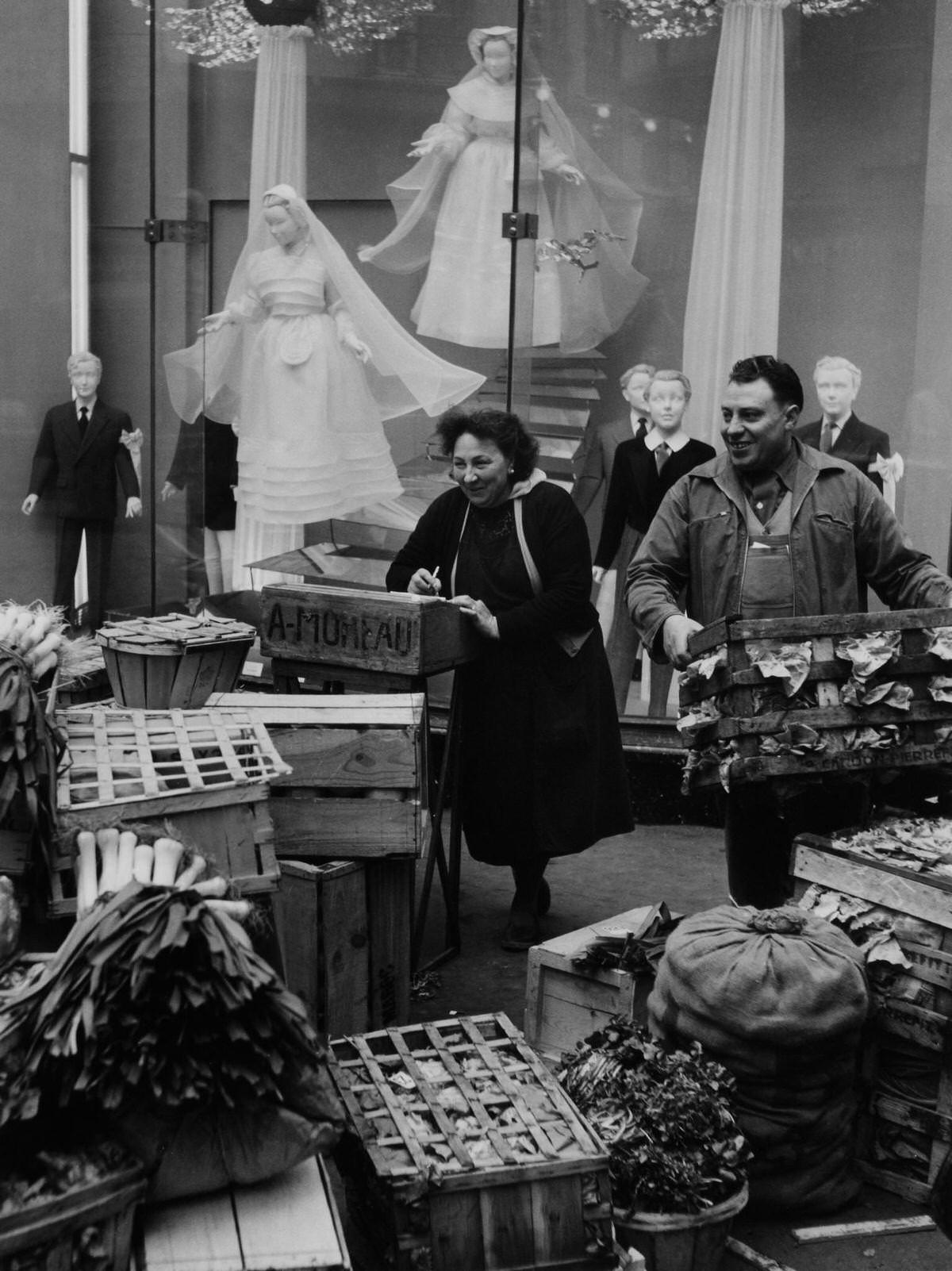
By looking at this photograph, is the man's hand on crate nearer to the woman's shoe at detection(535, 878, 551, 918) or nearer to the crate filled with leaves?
the crate filled with leaves

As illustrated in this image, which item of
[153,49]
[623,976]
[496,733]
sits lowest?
[623,976]

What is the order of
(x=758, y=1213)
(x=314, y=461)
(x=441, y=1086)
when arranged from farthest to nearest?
(x=314, y=461) → (x=758, y=1213) → (x=441, y=1086)

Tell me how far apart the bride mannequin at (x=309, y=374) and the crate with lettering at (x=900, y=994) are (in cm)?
473

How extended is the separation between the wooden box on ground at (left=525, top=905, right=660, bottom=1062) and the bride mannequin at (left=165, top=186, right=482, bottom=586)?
4297 millimetres

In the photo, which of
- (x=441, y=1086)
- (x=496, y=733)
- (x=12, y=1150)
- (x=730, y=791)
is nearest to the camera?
(x=12, y=1150)

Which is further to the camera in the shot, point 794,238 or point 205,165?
point 205,165

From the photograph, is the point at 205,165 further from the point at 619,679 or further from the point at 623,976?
the point at 623,976

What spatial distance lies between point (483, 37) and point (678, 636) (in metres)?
4.79

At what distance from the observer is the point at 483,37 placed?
788 cm

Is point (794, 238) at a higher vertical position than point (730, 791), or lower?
higher

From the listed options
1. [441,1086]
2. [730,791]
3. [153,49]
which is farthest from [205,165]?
[441,1086]

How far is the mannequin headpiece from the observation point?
7.80 meters

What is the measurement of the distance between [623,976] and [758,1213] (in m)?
0.74

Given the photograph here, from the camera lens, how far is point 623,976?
4.29 m
